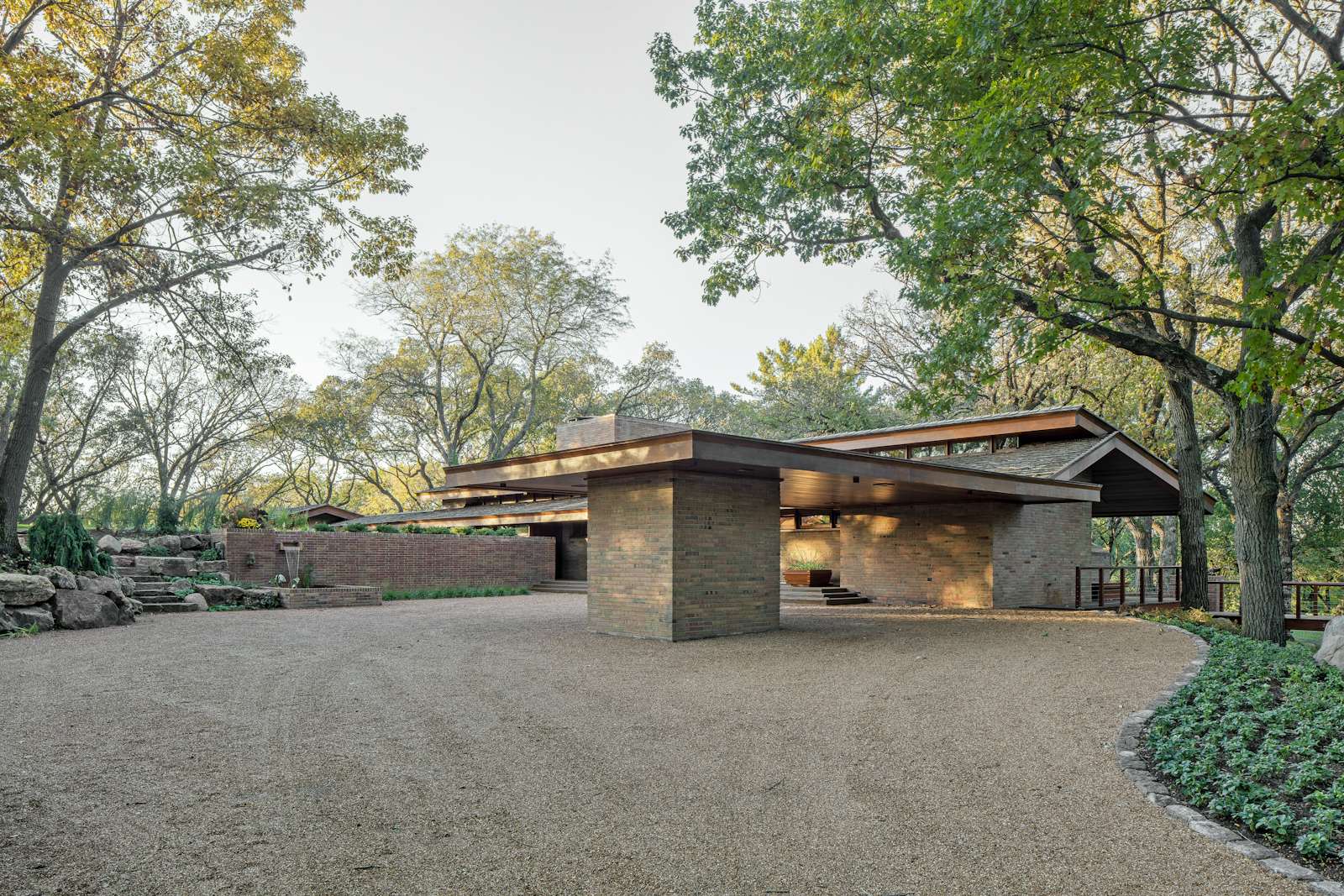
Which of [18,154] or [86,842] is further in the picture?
[18,154]

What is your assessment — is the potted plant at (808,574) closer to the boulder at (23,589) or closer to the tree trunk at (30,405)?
the boulder at (23,589)

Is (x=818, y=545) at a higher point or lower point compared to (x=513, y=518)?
lower

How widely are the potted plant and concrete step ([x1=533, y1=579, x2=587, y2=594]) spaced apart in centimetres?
623

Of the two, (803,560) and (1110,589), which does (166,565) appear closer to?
(803,560)

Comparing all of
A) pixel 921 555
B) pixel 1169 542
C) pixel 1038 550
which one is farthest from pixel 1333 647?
pixel 1169 542

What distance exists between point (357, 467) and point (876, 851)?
3800 centimetres

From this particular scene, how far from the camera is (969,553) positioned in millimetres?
16656

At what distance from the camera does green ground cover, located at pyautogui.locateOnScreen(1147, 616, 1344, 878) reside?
13.0ft

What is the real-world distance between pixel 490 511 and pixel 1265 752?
872 inches

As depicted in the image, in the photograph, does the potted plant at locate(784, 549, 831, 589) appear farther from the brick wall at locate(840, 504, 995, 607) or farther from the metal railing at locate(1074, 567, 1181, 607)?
the metal railing at locate(1074, 567, 1181, 607)

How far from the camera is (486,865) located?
347 centimetres

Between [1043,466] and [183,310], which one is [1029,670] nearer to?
[1043,466]

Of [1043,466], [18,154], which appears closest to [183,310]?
[18,154]

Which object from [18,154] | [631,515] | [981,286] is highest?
[18,154]
